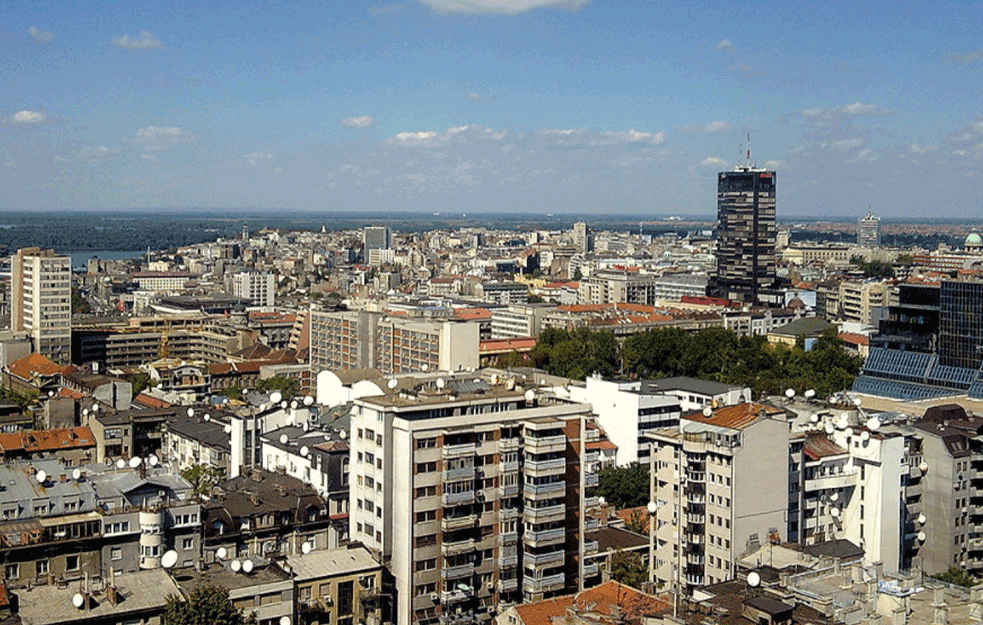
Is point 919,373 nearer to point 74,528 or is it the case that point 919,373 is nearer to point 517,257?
point 74,528

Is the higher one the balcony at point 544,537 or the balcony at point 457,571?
the balcony at point 544,537

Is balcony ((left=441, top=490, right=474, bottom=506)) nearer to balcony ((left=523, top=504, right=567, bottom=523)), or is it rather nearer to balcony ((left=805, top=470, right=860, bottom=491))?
balcony ((left=523, top=504, right=567, bottom=523))

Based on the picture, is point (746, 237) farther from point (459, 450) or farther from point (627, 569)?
point (459, 450)

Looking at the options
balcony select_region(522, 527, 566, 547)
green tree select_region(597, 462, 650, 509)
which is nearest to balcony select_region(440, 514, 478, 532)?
balcony select_region(522, 527, 566, 547)

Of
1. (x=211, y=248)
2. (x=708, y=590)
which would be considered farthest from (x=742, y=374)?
(x=211, y=248)

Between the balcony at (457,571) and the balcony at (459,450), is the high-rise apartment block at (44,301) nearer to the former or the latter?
the balcony at (459,450)

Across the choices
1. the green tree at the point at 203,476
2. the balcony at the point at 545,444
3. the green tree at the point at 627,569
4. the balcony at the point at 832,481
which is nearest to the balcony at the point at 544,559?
the balcony at the point at 545,444
